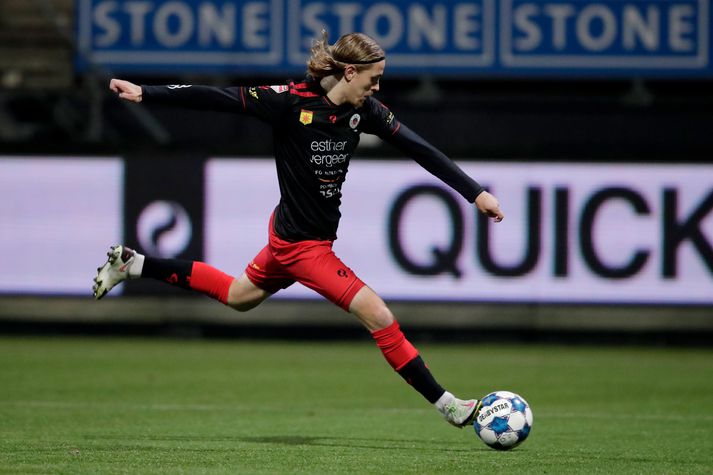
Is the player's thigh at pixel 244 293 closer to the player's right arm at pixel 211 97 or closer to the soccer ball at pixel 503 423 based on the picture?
the player's right arm at pixel 211 97

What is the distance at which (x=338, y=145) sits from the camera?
7.22m

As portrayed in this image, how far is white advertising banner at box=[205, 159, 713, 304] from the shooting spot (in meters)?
13.5

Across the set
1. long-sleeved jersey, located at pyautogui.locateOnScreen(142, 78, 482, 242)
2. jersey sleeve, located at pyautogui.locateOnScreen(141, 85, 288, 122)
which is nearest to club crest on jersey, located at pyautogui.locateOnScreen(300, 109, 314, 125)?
long-sleeved jersey, located at pyautogui.locateOnScreen(142, 78, 482, 242)

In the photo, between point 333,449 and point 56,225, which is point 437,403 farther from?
point 56,225

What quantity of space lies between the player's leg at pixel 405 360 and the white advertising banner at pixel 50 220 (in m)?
7.35

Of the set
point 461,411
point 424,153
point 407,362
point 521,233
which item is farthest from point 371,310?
point 521,233

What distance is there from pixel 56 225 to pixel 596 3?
652 cm

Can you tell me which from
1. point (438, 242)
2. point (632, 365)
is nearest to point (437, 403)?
point (632, 365)

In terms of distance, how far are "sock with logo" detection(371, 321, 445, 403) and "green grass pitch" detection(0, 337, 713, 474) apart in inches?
13.0

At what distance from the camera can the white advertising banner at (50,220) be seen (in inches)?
548

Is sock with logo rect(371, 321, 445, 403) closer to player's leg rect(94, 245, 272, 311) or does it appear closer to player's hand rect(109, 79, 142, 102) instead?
player's leg rect(94, 245, 272, 311)

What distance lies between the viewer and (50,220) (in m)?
14.0

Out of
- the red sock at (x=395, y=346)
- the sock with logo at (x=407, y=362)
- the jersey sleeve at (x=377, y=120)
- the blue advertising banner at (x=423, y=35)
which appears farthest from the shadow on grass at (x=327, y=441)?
the blue advertising banner at (x=423, y=35)

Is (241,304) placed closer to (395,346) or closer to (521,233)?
(395,346)
